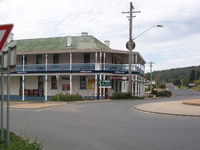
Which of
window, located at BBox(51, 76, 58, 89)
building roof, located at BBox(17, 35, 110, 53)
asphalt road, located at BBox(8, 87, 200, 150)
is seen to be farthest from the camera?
window, located at BBox(51, 76, 58, 89)

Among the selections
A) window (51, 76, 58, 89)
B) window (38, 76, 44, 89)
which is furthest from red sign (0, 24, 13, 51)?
window (38, 76, 44, 89)

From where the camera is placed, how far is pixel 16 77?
1788 inches

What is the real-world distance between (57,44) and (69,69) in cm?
597

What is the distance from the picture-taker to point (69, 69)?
4003 centimetres

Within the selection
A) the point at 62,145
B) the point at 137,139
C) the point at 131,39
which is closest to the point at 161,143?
the point at 137,139

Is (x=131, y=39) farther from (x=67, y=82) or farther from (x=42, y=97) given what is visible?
(x=42, y=97)

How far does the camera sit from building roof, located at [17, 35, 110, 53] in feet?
139

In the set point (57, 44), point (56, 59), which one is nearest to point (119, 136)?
point (56, 59)

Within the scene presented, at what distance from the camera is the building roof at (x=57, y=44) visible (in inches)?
1665

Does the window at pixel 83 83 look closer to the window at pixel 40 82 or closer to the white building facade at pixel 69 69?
the white building facade at pixel 69 69

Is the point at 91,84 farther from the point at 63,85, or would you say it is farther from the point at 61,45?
Answer: the point at 61,45

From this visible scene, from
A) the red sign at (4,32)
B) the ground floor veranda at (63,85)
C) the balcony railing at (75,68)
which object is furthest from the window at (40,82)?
the red sign at (4,32)

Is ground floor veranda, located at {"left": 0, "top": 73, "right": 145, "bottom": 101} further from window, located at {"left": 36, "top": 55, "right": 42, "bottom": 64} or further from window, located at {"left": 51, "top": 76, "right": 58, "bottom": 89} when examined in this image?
window, located at {"left": 36, "top": 55, "right": 42, "bottom": 64}

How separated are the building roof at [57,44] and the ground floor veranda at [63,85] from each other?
3.18 metres
